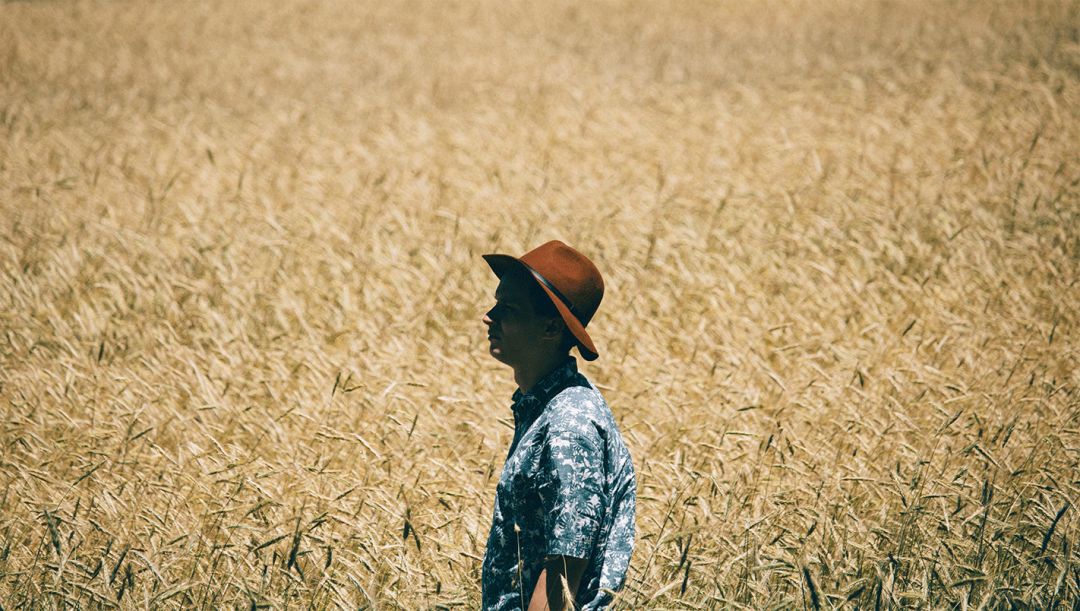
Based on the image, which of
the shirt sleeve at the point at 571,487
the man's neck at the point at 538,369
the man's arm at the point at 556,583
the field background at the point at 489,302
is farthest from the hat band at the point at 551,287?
the field background at the point at 489,302

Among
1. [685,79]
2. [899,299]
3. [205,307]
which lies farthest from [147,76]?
[899,299]

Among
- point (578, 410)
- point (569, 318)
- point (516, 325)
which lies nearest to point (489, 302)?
point (516, 325)

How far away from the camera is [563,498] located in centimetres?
219

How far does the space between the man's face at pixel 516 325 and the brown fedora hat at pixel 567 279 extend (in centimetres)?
6

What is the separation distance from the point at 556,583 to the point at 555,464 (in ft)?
0.89

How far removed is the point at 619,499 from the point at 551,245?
2.23ft

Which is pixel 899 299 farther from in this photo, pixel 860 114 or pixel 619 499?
pixel 860 114

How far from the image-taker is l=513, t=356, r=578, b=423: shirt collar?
2449mm

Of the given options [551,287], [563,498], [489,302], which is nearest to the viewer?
[563,498]

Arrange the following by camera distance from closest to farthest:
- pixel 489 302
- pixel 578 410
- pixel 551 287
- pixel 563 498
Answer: pixel 563 498 → pixel 578 410 → pixel 551 287 → pixel 489 302

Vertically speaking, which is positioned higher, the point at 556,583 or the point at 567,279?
the point at 567,279

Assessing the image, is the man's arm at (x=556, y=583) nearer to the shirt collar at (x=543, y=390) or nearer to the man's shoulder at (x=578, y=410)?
the man's shoulder at (x=578, y=410)

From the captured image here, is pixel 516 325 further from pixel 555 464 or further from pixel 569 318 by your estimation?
pixel 555 464

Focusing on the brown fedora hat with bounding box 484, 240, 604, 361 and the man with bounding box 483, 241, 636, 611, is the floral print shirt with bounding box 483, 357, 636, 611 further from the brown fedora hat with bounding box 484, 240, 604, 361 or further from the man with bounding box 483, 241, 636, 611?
the brown fedora hat with bounding box 484, 240, 604, 361
